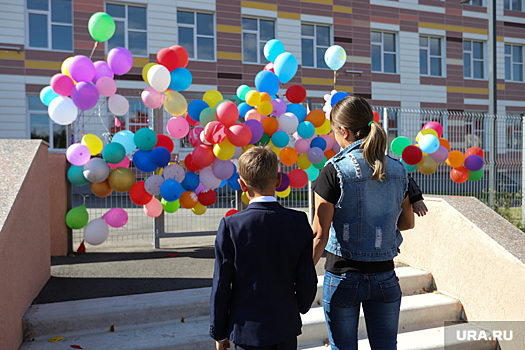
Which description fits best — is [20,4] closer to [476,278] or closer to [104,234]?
[104,234]

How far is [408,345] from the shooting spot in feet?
12.9

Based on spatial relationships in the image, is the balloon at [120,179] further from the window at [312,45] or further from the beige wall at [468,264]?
the window at [312,45]

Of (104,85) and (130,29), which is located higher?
(130,29)

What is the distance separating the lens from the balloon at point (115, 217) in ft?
19.3

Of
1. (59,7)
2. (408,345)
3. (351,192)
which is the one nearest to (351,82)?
(59,7)

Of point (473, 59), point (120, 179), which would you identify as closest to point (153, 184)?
point (120, 179)

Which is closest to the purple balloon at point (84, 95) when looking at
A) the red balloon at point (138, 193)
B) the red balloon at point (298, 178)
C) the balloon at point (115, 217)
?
the red balloon at point (138, 193)

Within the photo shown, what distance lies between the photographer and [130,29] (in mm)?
17188

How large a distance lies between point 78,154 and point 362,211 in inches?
164

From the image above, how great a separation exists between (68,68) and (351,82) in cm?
1703

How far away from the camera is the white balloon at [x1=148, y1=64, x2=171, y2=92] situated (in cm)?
553

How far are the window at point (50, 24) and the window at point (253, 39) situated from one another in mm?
6972

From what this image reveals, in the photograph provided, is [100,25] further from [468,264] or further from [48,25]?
[48,25]

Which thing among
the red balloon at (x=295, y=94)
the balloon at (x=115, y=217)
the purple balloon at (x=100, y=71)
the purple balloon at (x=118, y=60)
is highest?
the purple balloon at (x=118, y=60)
